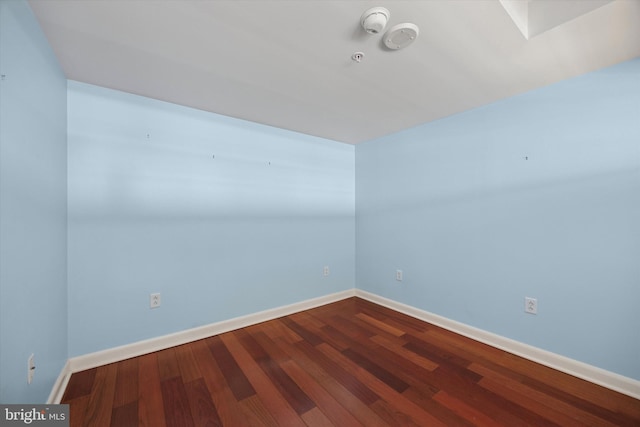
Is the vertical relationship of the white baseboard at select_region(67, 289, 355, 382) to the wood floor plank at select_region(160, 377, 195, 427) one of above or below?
above

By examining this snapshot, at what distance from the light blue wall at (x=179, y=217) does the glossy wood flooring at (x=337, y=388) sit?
0.38 metres

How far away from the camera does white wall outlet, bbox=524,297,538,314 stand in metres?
1.81

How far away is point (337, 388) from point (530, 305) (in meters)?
1.57

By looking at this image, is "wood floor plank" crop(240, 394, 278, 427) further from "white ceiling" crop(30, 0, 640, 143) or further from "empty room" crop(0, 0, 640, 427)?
"white ceiling" crop(30, 0, 640, 143)

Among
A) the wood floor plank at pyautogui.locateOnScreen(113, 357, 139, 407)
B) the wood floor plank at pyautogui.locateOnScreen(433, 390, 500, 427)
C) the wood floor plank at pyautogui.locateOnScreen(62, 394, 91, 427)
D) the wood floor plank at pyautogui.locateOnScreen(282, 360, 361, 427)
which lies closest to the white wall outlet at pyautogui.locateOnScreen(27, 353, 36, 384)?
the wood floor plank at pyautogui.locateOnScreen(62, 394, 91, 427)

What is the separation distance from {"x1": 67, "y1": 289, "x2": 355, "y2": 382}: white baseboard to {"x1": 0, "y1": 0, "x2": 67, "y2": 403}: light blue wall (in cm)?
20

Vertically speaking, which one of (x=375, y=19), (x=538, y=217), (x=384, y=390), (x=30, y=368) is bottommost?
(x=384, y=390)

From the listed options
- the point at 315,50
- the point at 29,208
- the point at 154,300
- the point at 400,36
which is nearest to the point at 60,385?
the point at 154,300

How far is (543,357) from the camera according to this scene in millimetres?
1760

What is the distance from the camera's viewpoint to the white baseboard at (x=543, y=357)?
1473 mm

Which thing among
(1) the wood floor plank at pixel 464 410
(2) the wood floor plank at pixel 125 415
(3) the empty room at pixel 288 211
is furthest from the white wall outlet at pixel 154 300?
(1) the wood floor plank at pixel 464 410

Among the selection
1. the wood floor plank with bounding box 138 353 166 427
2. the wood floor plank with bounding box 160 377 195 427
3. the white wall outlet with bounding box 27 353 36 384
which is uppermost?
the white wall outlet with bounding box 27 353 36 384

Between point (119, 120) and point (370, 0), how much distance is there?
192cm

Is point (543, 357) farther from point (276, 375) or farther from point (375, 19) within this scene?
point (375, 19)
